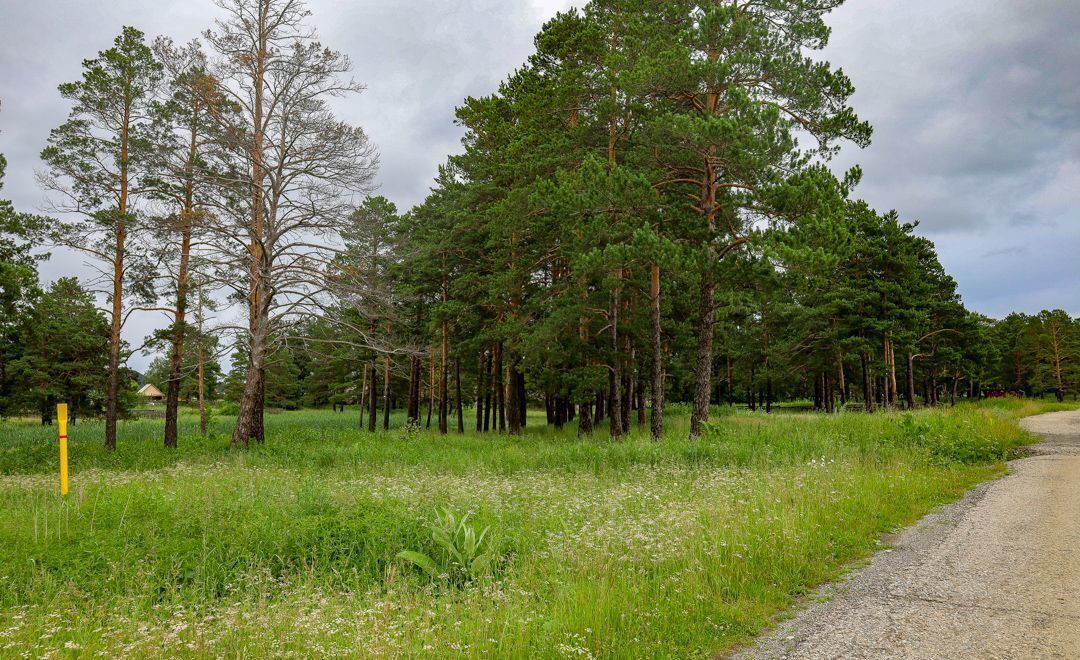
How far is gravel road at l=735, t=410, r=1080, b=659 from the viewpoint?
13.7 ft

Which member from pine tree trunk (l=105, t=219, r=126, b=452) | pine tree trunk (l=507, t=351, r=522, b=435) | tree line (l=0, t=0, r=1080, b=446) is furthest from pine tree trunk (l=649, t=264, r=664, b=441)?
pine tree trunk (l=105, t=219, r=126, b=452)

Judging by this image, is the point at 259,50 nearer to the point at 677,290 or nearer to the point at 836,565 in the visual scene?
the point at 677,290

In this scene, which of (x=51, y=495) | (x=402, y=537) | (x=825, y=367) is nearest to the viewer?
(x=402, y=537)

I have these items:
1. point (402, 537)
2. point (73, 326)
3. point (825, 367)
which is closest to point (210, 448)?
point (402, 537)

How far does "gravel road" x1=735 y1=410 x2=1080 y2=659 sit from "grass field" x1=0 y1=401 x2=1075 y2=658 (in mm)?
423

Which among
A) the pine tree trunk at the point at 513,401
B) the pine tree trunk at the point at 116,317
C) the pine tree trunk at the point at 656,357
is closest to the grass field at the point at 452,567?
the pine tree trunk at the point at 656,357

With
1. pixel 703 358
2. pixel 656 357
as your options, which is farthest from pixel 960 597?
pixel 656 357

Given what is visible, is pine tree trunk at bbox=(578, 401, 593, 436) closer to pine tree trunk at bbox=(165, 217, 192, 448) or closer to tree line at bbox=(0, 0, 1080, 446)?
tree line at bbox=(0, 0, 1080, 446)

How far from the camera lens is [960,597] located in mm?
5168

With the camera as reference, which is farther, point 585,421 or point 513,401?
point 513,401

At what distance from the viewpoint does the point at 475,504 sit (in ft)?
27.9

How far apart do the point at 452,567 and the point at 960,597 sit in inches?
204

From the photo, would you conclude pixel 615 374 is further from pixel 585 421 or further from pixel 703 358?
pixel 703 358

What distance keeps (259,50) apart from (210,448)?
14231mm
